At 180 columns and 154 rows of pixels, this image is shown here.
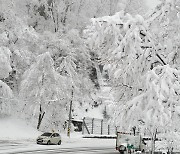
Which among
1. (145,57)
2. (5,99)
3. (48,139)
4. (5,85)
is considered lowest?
(48,139)

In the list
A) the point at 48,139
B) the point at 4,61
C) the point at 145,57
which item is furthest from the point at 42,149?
the point at 145,57

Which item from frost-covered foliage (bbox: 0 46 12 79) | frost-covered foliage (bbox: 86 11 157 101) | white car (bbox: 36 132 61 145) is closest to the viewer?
frost-covered foliage (bbox: 86 11 157 101)

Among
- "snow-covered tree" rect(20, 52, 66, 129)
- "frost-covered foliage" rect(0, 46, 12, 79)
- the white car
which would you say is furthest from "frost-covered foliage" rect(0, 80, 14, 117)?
the white car

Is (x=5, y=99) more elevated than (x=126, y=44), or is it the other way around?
(x=5, y=99)

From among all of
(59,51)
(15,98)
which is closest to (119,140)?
(15,98)

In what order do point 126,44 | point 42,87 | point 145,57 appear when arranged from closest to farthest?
point 126,44 → point 145,57 → point 42,87

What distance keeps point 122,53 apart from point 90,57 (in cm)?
4235

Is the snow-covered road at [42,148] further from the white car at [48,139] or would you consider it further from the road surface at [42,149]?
the white car at [48,139]

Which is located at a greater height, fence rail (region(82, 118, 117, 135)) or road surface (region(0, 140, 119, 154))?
fence rail (region(82, 118, 117, 135))

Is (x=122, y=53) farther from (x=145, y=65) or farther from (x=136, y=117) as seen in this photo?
(x=136, y=117)

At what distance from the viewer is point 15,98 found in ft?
138

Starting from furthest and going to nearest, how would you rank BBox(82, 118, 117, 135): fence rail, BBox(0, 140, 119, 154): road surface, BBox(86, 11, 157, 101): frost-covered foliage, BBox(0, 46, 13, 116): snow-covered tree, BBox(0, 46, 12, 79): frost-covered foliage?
BBox(82, 118, 117, 135): fence rail, BBox(0, 46, 13, 116): snow-covered tree, BBox(0, 46, 12, 79): frost-covered foliage, BBox(0, 140, 119, 154): road surface, BBox(86, 11, 157, 101): frost-covered foliage

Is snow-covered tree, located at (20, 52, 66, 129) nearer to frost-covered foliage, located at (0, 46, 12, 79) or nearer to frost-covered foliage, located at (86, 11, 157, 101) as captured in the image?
frost-covered foliage, located at (0, 46, 12, 79)

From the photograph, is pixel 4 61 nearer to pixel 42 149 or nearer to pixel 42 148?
pixel 42 148
